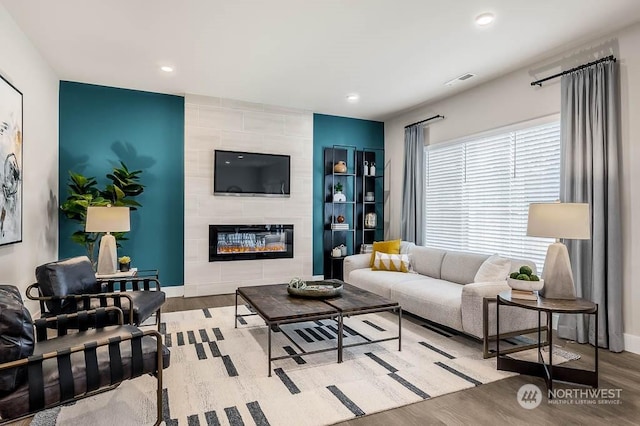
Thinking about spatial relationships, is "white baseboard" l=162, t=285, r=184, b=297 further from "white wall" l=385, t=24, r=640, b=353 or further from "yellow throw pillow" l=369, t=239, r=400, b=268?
"white wall" l=385, t=24, r=640, b=353

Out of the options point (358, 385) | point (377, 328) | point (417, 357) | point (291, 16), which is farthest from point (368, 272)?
point (291, 16)

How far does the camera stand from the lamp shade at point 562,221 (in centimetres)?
257

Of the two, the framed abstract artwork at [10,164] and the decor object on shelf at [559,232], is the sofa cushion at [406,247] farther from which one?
the framed abstract artwork at [10,164]

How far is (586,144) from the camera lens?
335cm

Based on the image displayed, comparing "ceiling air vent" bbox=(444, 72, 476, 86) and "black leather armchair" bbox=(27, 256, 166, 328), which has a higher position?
"ceiling air vent" bbox=(444, 72, 476, 86)

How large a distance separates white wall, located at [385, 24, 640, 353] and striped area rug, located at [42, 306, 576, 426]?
1.23 metres

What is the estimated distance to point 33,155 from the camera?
12.1ft

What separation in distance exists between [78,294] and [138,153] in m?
2.52

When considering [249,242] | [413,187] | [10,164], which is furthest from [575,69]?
[10,164]

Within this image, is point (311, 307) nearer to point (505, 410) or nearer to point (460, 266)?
point (505, 410)

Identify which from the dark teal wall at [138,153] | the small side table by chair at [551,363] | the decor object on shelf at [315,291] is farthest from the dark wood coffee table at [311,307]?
the dark teal wall at [138,153]

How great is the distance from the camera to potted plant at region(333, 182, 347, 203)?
240 inches

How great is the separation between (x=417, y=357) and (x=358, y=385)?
2.34ft

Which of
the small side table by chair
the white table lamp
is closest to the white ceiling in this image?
the white table lamp
